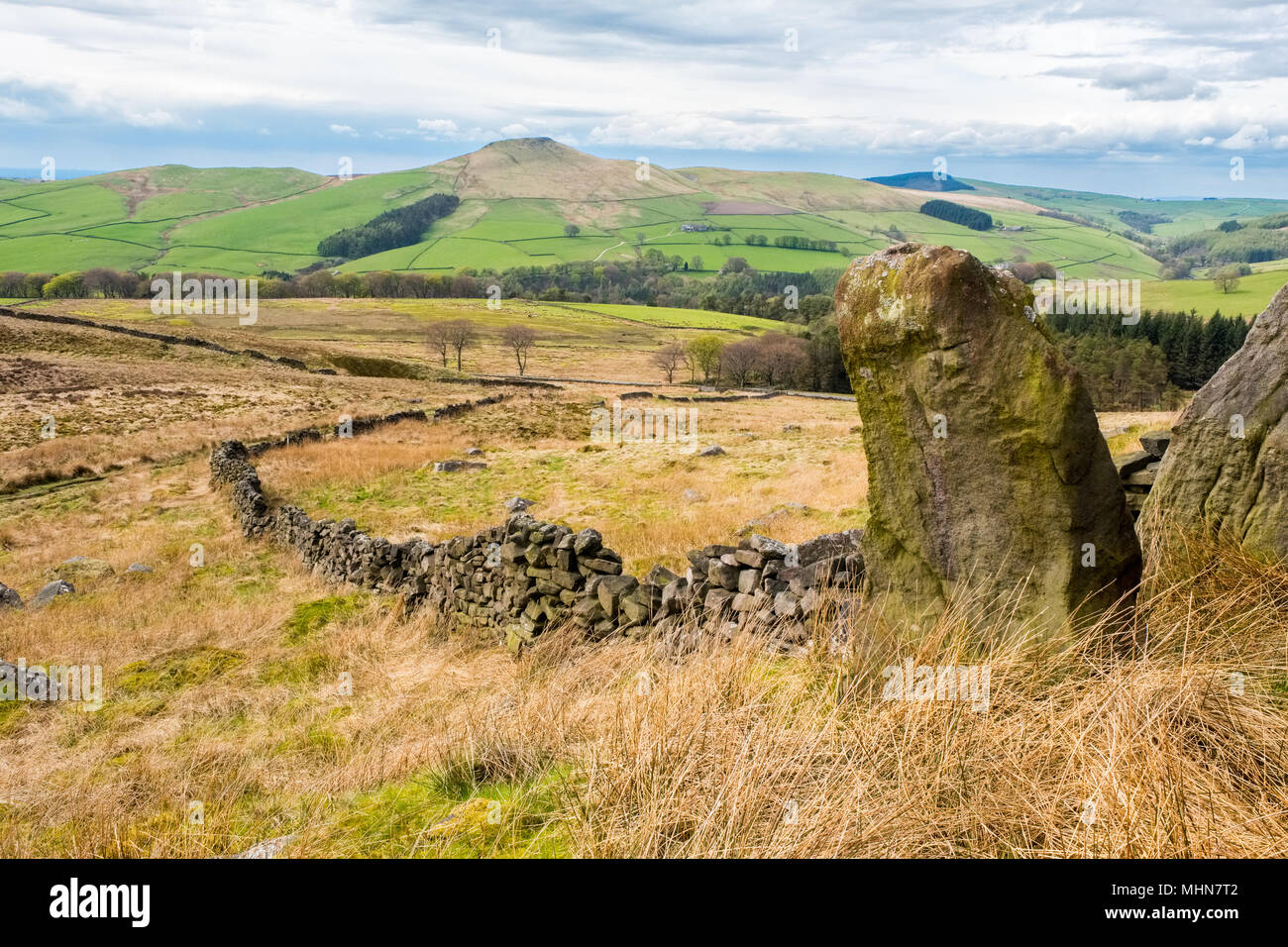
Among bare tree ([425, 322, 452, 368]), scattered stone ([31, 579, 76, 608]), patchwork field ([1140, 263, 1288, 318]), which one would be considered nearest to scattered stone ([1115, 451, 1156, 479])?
scattered stone ([31, 579, 76, 608])

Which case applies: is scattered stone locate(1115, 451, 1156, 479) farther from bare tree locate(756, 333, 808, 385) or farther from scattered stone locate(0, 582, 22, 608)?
bare tree locate(756, 333, 808, 385)

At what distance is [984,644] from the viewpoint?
16.5ft

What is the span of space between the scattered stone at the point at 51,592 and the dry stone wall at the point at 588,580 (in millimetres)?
4338

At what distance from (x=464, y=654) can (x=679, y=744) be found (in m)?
6.70

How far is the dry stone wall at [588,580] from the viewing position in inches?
280

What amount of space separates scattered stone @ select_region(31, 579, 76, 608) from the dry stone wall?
4.34m

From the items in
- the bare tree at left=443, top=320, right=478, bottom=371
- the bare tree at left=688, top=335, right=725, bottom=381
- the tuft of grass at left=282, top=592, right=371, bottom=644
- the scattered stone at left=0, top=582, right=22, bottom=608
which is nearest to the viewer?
the tuft of grass at left=282, top=592, right=371, bottom=644

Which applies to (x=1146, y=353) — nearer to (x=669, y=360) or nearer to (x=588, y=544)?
(x=669, y=360)

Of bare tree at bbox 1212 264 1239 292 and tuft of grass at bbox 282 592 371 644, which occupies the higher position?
bare tree at bbox 1212 264 1239 292

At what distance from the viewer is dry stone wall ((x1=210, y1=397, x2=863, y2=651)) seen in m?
7.11

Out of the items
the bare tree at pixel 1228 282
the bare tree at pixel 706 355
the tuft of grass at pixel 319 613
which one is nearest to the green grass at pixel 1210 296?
the bare tree at pixel 1228 282

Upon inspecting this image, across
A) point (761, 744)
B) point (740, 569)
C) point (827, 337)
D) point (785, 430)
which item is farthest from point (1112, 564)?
point (827, 337)
